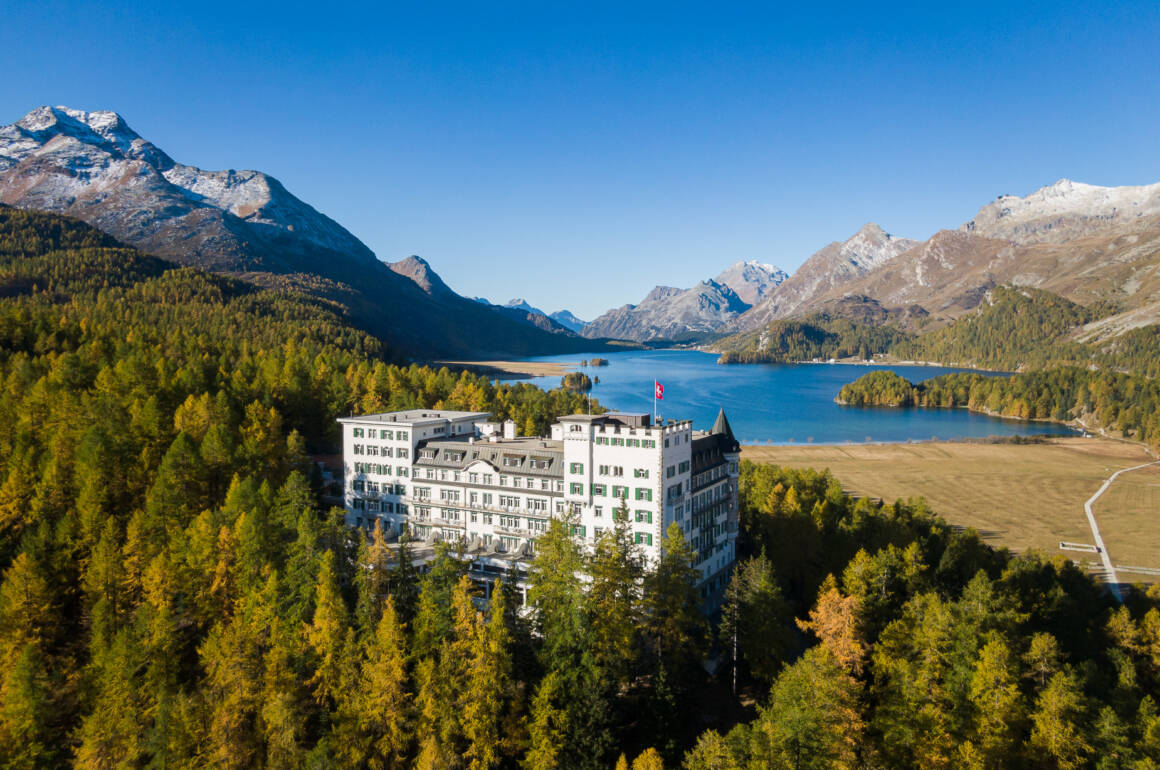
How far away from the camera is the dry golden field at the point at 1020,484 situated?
328 feet

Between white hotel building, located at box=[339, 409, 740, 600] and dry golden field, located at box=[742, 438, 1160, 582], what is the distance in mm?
50810

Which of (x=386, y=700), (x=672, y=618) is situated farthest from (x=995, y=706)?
(x=386, y=700)

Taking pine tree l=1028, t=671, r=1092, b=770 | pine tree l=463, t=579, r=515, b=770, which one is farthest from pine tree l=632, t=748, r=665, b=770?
pine tree l=1028, t=671, r=1092, b=770

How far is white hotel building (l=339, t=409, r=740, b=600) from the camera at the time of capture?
61.3 m

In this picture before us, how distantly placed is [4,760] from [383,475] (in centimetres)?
3830

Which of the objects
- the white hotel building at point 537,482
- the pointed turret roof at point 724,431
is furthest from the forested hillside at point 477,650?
the pointed turret roof at point 724,431

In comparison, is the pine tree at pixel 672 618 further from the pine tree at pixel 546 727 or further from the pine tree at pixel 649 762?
the pine tree at pixel 546 727

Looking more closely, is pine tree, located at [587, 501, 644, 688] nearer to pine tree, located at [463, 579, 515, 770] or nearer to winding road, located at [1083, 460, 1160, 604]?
pine tree, located at [463, 579, 515, 770]

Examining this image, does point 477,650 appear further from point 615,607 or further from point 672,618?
point 672,618

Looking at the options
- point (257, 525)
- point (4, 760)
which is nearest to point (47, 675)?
point (4, 760)

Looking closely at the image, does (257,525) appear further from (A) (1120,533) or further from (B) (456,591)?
(A) (1120,533)

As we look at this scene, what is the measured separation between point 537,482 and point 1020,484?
110297 mm

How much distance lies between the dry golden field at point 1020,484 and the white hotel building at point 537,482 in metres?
50.8

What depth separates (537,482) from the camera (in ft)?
223
